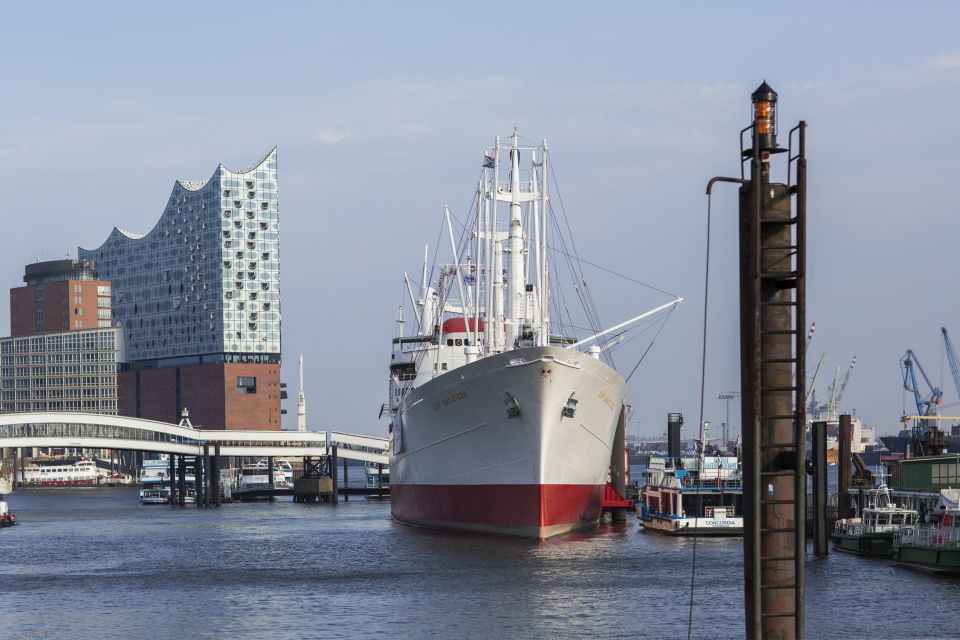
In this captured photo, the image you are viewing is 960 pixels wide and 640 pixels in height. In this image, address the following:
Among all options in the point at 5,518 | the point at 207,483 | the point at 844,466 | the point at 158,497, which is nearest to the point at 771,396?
the point at 844,466

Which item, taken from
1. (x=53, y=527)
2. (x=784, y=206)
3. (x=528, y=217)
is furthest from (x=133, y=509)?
(x=784, y=206)

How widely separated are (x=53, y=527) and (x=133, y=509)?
33.4m

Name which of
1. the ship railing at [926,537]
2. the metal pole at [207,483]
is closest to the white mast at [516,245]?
the ship railing at [926,537]

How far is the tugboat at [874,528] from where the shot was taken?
62500 mm

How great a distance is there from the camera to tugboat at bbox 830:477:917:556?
205 feet

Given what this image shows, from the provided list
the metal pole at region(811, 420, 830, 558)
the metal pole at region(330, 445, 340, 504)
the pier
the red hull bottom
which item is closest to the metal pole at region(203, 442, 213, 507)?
the pier

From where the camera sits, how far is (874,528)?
6531 cm

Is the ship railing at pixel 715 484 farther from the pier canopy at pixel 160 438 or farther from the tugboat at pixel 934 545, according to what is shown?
the pier canopy at pixel 160 438

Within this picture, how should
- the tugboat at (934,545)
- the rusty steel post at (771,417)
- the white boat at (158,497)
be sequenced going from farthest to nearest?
the white boat at (158,497) → the tugboat at (934,545) → the rusty steel post at (771,417)

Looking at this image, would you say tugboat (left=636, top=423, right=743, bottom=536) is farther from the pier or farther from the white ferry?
the pier

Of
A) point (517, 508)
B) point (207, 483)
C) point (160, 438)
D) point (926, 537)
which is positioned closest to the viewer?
point (926, 537)

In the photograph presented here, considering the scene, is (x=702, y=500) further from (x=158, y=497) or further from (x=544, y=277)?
(x=158, y=497)

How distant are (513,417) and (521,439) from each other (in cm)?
111

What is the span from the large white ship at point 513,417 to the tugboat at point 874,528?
13.0 m
